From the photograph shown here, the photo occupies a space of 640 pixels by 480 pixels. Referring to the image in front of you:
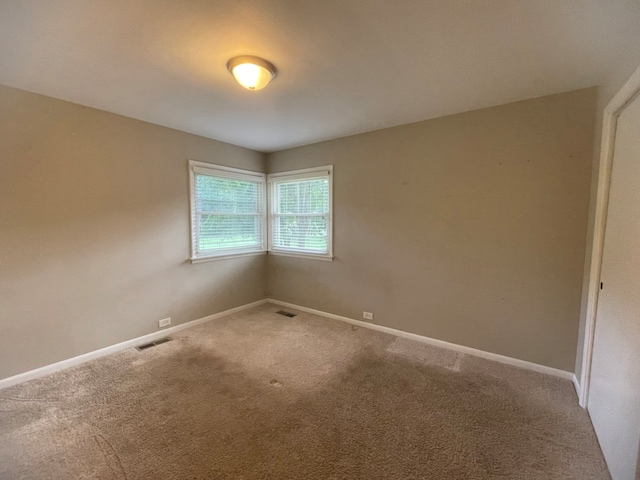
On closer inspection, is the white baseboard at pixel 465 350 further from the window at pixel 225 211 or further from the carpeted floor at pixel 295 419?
the window at pixel 225 211

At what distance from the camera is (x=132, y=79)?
6.96 feet

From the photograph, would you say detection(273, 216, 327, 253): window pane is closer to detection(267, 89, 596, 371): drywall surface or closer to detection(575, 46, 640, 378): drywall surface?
detection(267, 89, 596, 371): drywall surface

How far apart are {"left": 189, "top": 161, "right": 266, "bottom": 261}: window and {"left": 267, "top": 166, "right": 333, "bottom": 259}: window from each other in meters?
0.22

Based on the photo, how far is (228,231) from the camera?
401 cm

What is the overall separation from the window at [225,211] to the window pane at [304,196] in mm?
353

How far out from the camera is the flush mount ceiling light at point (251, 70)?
6.06 feet

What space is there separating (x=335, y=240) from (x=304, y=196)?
890 millimetres

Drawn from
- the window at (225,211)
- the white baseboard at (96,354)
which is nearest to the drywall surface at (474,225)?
the window at (225,211)

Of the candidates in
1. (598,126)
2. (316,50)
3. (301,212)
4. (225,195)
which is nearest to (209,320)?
(225,195)

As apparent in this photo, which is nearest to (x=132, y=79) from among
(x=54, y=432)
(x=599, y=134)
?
(x=54, y=432)

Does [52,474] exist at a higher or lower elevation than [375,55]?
lower

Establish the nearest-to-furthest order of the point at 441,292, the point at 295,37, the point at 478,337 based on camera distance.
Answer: the point at 295,37 < the point at 478,337 < the point at 441,292

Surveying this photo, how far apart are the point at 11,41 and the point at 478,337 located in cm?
436

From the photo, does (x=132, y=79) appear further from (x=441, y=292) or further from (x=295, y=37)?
(x=441, y=292)
